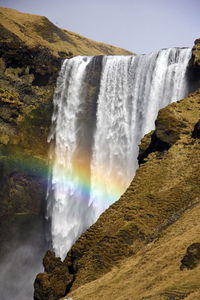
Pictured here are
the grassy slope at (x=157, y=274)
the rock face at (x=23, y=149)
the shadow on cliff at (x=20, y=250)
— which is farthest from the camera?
the rock face at (x=23, y=149)

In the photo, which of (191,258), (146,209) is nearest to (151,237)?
(146,209)

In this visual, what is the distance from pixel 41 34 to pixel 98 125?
23027mm

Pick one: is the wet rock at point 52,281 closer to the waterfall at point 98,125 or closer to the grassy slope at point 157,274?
the grassy slope at point 157,274

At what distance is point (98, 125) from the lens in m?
53.8

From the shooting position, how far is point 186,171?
24.8m

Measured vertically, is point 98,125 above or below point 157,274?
below

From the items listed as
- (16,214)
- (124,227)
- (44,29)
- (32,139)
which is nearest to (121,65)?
(32,139)

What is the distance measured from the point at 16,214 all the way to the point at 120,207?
31698 mm

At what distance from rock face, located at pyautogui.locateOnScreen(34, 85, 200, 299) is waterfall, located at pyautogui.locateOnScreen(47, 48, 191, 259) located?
20.0 metres

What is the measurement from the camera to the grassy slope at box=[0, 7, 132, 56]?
62031 millimetres

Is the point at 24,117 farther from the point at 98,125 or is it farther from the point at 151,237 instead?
the point at 151,237

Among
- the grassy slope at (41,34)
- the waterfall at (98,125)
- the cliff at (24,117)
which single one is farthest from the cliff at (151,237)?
the grassy slope at (41,34)

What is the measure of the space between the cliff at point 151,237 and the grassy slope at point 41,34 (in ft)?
120

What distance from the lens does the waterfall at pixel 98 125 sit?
4784 centimetres
